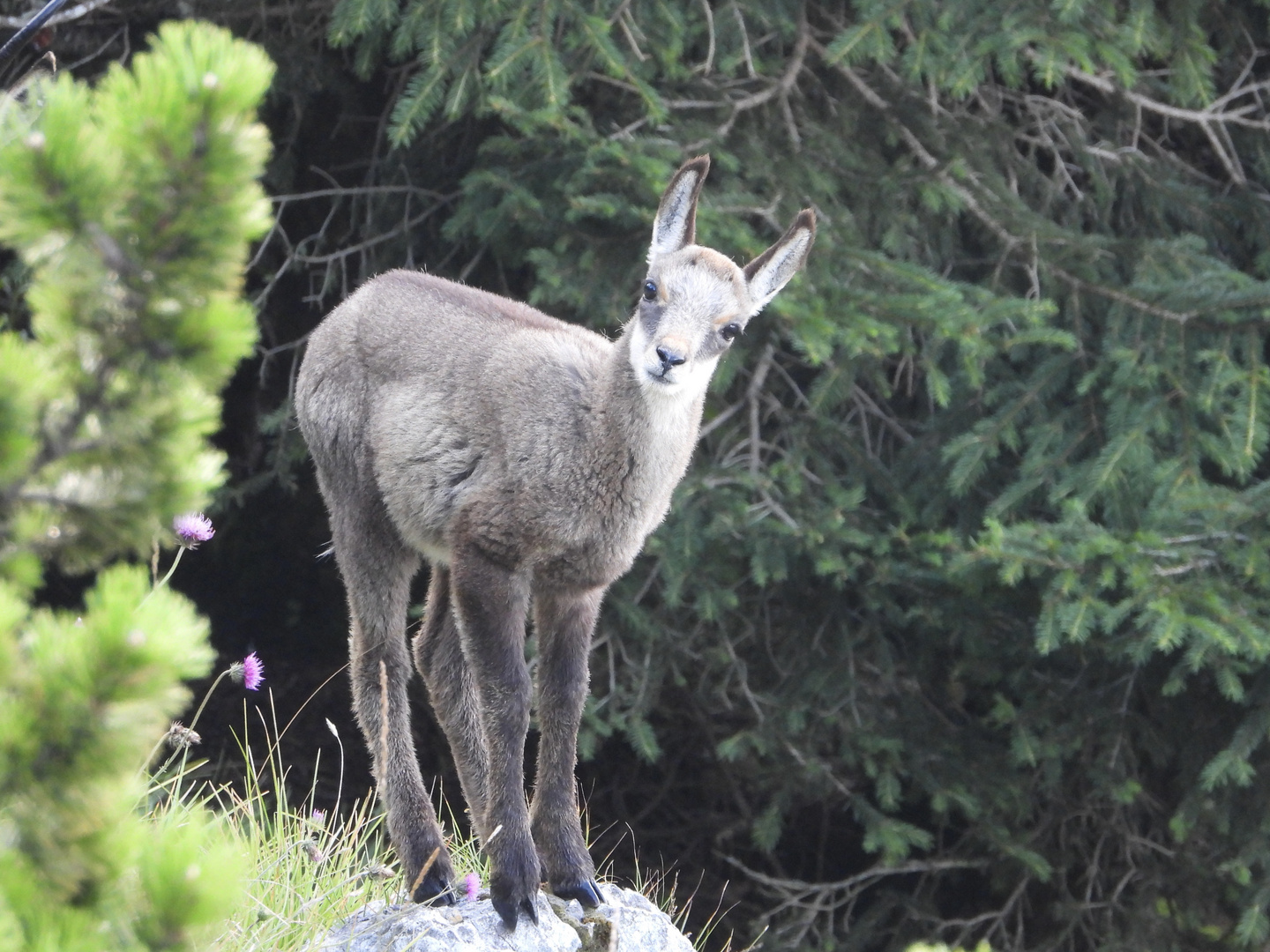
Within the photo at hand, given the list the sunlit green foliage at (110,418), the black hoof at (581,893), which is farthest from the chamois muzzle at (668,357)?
the sunlit green foliage at (110,418)

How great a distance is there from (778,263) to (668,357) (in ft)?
2.27

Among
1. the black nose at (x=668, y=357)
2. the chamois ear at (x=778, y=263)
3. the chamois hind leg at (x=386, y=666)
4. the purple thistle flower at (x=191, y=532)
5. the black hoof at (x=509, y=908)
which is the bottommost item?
the black hoof at (x=509, y=908)

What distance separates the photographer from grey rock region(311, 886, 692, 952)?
4172 mm

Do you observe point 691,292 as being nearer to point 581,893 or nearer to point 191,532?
point 191,532

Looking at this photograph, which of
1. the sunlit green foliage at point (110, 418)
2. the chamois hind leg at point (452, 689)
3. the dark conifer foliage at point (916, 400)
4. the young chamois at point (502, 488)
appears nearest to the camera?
the sunlit green foliage at point (110, 418)

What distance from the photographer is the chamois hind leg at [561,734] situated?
4.44 m

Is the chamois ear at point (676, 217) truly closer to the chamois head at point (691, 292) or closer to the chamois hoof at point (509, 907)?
the chamois head at point (691, 292)

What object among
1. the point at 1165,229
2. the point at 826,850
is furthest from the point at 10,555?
the point at 826,850

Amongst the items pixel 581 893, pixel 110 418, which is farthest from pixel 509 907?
pixel 110 418

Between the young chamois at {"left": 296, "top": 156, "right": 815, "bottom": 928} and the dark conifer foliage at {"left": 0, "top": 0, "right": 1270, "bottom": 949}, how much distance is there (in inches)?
64.2

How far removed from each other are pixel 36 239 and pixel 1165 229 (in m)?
7.08

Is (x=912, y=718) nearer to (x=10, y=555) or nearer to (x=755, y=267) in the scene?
(x=755, y=267)

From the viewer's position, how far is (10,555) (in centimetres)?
192

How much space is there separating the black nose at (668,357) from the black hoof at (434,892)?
1.74 m
